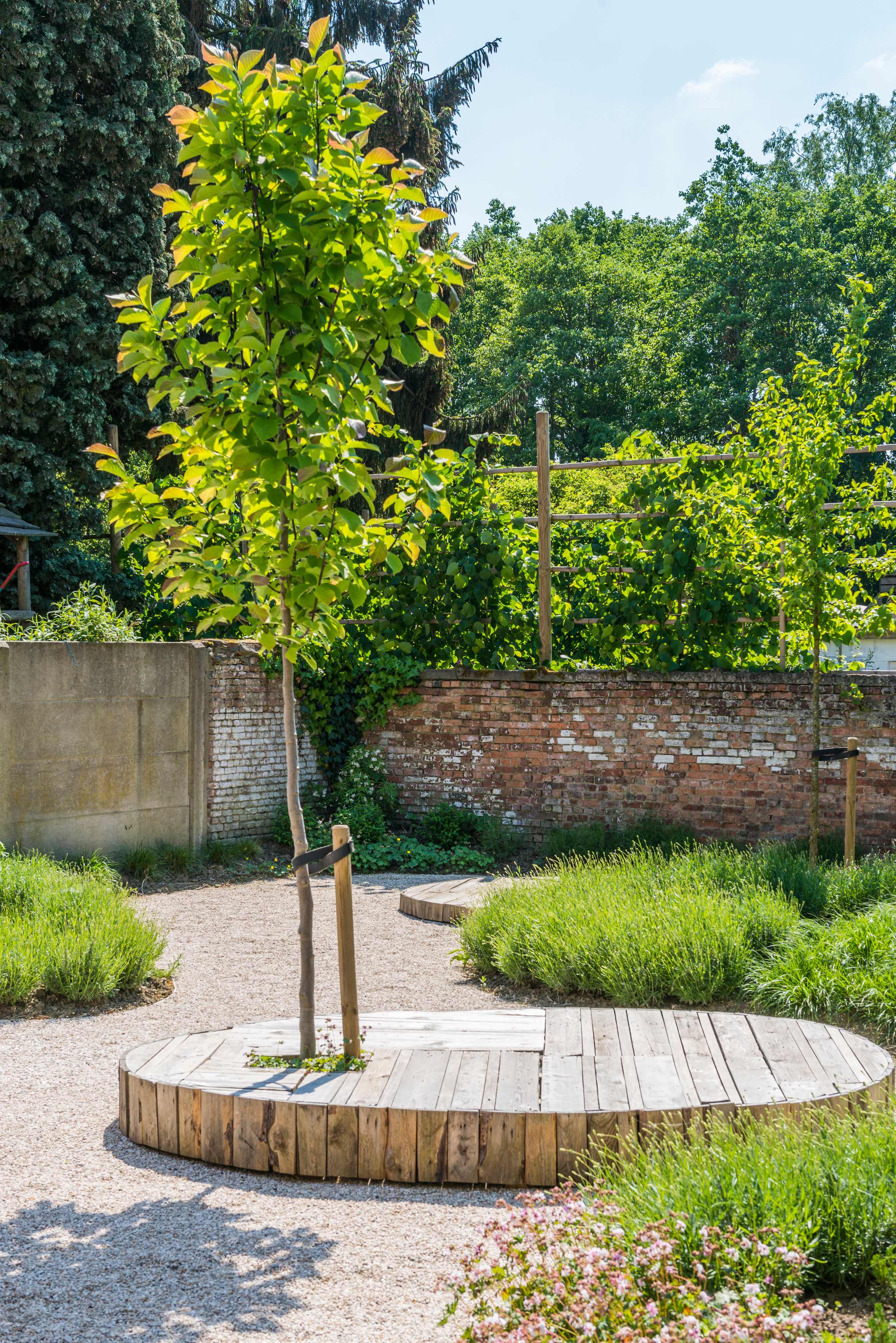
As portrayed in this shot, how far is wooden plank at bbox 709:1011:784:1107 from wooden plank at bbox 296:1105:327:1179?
1.37 m

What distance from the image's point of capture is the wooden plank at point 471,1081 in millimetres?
3738

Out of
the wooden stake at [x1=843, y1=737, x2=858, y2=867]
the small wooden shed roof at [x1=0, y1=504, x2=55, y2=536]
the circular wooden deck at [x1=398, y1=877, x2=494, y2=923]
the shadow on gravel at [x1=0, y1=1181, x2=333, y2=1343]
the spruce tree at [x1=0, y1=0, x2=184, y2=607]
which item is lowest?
the circular wooden deck at [x1=398, y1=877, x2=494, y2=923]

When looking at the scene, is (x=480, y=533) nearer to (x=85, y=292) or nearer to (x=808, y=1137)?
(x=85, y=292)

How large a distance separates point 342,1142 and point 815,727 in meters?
6.39

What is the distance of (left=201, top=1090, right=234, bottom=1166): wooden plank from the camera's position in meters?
3.87

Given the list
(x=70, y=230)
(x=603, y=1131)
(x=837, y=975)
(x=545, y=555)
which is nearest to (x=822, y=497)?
(x=545, y=555)

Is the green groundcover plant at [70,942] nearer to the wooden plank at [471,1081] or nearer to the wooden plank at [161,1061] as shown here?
the wooden plank at [161,1061]

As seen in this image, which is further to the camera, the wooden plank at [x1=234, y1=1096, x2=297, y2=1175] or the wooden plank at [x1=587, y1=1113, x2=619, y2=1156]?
the wooden plank at [x1=234, y1=1096, x2=297, y2=1175]

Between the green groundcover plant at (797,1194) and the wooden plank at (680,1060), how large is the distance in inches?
26.5

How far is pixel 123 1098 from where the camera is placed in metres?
4.23

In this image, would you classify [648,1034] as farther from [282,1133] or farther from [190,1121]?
[190,1121]

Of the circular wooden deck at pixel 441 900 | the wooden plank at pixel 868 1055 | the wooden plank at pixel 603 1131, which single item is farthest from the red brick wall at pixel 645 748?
the wooden plank at pixel 603 1131

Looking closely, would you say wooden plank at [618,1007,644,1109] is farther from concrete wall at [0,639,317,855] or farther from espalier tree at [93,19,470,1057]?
concrete wall at [0,639,317,855]

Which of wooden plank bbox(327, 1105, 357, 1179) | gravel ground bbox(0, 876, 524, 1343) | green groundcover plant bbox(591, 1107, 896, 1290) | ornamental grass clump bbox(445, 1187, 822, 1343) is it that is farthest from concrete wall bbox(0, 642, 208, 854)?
ornamental grass clump bbox(445, 1187, 822, 1343)
